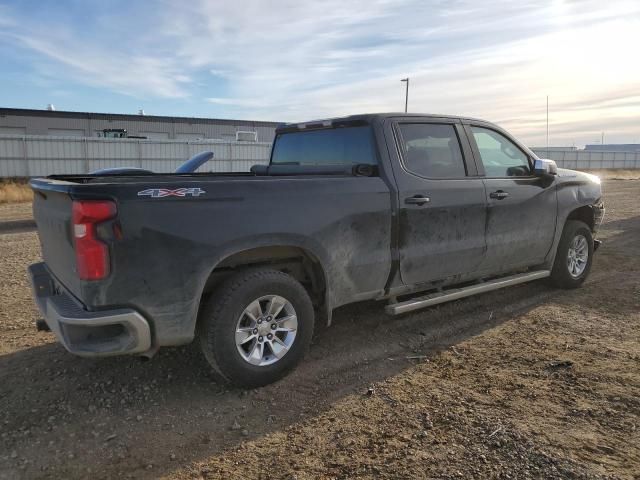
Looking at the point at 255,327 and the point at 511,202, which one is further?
the point at 511,202

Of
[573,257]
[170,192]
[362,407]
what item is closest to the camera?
[170,192]

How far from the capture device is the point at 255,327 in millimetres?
3527

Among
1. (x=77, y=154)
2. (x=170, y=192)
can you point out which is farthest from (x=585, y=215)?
(x=77, y=154)

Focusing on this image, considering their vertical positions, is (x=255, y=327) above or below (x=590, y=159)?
below

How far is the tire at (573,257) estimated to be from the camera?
575cm

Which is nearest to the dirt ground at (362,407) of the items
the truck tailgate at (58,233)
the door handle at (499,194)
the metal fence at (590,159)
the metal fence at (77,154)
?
the truck tailgate at (58,233)

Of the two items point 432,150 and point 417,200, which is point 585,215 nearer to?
point 432,150

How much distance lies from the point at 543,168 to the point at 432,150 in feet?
4.77

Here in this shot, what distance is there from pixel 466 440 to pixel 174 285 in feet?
6.44

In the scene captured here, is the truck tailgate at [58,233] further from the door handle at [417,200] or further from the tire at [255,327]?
the door handle at [417,200]

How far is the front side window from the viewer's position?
498 centimetres

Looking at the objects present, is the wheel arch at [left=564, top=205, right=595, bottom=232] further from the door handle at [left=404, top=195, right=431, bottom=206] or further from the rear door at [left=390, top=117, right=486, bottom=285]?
the door handle at [left=404, top=195, right=431, bottom=206]

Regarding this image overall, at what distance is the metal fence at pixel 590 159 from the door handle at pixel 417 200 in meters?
41.9

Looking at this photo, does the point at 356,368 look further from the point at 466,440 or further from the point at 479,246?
the point at 479,246
